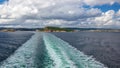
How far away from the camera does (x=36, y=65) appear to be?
86.8ft

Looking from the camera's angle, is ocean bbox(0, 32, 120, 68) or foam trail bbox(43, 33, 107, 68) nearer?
foam trail bbox(43, 33, 107, 68)

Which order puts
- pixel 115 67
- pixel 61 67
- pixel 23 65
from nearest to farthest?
pixel 61 67 < pixel 23 65 < pixel 115 67

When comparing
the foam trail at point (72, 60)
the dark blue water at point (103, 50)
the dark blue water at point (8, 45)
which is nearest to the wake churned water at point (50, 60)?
the foam trail at point (72, 60)

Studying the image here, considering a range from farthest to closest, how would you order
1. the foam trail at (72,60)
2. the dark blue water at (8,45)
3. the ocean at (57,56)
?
the dark blue water at (8,45)
the ocean at (57,56)
the foam trail at (72,60)

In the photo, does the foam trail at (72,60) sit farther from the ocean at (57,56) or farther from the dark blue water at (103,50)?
the dark blue water at (103,50)

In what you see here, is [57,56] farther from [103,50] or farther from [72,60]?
[103,50]

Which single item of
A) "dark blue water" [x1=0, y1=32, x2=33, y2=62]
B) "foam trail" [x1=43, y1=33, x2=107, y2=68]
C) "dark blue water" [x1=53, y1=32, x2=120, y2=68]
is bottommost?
"dark blue water" [x1=53, y1=32, x2=120, y2=68]

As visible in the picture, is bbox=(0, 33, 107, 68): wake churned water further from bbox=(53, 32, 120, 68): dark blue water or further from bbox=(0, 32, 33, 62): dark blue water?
bbox=(53, 32, 120, 68): dark blue water

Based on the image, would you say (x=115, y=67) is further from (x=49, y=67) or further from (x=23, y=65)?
(x=23, y=65)

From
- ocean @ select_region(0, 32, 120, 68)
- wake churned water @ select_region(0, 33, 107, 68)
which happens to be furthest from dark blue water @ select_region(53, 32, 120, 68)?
wake churned water @ select_region(0, 33, 107, 68)

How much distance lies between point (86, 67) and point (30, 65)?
7.13 m

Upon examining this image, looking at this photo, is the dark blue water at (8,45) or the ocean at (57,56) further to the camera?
the dark blue water at (8,45)

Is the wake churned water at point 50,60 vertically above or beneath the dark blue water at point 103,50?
above

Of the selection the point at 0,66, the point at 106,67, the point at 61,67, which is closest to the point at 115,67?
the point at 106,67
